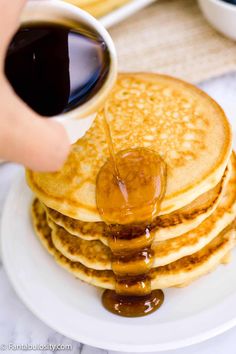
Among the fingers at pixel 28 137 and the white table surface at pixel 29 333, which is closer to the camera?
the fingers at pixel 28 137

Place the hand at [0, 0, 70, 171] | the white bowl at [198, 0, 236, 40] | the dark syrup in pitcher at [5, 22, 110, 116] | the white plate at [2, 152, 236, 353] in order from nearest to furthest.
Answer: the hand at [0, 0, 70, 171] < the dark syrup in pitcher at [5, 22, 110, 116] < the white plate at [2, 152, 236, 353] < the white bowl at [198, 0, 236, 40]

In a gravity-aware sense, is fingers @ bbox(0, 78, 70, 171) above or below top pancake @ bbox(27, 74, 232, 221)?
above

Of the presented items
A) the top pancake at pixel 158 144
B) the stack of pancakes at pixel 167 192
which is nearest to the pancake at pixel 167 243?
the stack of pancakes at pixel 167 192

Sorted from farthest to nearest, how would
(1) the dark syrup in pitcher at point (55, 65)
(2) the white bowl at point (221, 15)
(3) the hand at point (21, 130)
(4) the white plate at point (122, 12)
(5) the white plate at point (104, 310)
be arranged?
(4) the white plate at point (122, 12)
(2) the white bowl at point (221, 15)
(5) the white plate at point (104, 310)
(1) the dark syrup in pitcher at point (55, 65)
(3) the hand at point (21, 130)

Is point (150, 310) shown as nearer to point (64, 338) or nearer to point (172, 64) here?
point (64, 338)

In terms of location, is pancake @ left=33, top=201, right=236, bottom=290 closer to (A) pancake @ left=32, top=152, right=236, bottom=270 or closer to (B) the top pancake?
(A) pancake @ left=32, top=152, right=236, bottom=270

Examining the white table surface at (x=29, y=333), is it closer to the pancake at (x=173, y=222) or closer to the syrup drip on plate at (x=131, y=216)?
the syrup drip on plate at (x=131, y=216)

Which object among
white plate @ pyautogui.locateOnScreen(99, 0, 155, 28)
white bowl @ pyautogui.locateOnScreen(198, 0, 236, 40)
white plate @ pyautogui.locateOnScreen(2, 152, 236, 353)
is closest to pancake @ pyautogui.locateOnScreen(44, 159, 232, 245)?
white plate @ pyautogui.locateOnScreen(2, 152, 236, 353)
